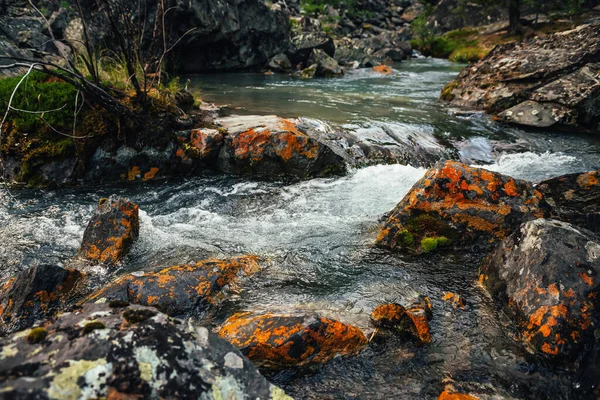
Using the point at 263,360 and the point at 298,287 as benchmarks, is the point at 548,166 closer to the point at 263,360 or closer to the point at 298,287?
the point at 298,287

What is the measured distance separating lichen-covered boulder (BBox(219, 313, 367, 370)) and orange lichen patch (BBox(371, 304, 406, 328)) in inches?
10.2

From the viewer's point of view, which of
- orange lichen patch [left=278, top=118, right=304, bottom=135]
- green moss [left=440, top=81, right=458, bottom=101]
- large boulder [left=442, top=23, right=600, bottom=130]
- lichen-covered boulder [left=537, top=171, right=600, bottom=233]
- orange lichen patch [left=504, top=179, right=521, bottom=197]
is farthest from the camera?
green moss [left=440, top=81, right=458, bottom=101]

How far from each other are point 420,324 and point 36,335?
285 cm

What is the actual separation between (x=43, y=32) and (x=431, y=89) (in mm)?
16869

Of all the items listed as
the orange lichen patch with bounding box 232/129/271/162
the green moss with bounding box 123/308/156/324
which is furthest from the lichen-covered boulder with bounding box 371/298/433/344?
the orange lichen patch with bounding box 232/129/271/162

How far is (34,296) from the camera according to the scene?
12.1 ft

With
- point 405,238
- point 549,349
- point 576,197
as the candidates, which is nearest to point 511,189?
point 576,197

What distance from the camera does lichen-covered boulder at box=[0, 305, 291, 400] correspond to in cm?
166

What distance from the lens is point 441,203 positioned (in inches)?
197

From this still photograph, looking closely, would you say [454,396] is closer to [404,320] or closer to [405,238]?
[404,320]

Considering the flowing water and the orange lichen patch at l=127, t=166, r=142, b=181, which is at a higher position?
the orange lichen patch at l=127, t=166, r=142, b=181

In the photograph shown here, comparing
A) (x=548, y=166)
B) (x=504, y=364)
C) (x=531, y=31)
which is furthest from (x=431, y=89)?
(x=531, y=31)

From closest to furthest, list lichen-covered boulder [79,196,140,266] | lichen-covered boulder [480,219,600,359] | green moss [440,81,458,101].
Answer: lichen-covered boulder [480,219,600,359] → lichen-covered boulder [79,196,140,266] → green moss [440,81,458,101]

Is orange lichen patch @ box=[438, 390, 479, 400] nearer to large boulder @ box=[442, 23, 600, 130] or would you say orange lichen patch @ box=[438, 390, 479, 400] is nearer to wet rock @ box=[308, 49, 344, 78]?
large boulder @ box=[442, 23, 600, 130]
